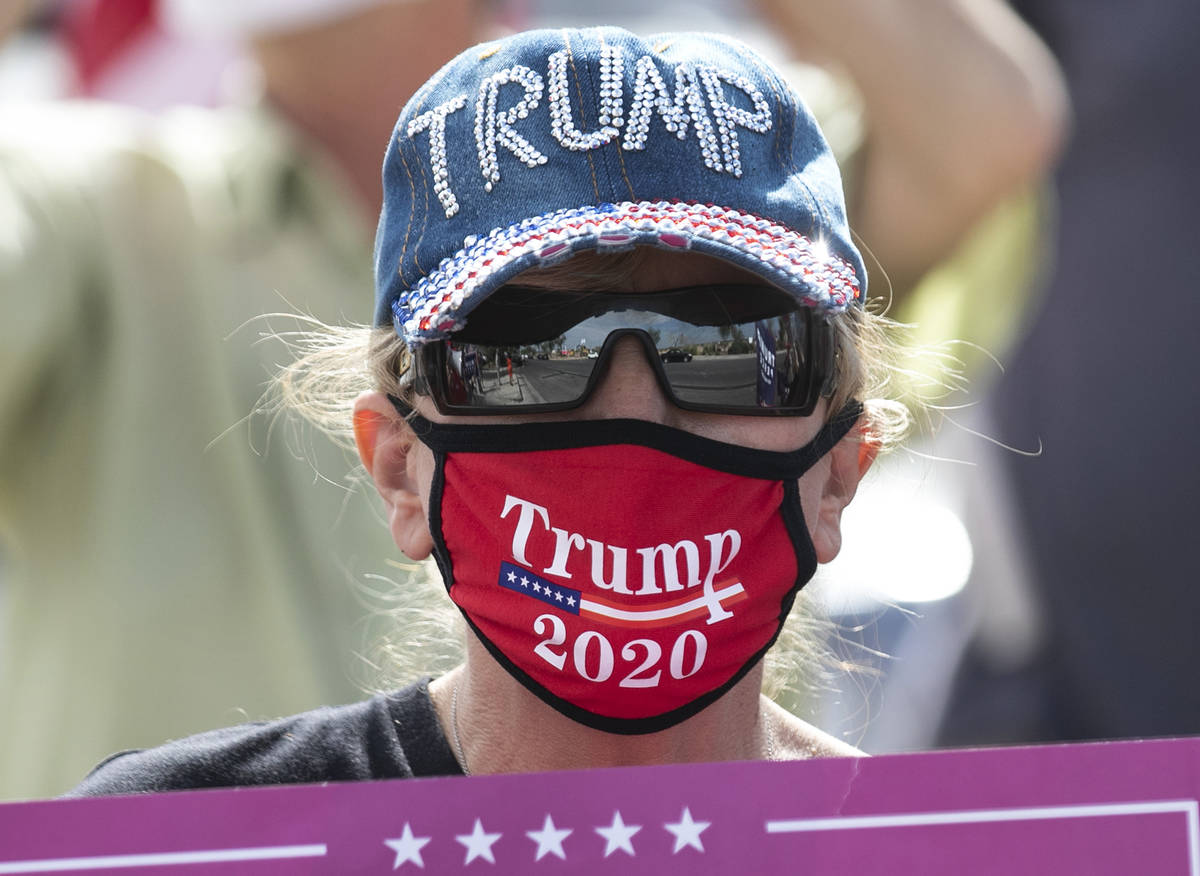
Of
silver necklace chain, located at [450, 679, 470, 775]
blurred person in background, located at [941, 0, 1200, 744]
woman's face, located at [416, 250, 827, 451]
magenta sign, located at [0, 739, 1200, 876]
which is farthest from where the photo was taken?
blurred person in background, located at [941, 0, 1200, 744]

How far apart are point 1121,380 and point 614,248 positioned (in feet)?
13.8

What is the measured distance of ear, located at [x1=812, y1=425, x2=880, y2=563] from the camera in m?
1.98

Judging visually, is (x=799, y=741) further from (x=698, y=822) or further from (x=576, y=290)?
(x=576, y=290)

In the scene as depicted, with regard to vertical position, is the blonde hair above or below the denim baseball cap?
below

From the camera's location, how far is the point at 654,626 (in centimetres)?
176

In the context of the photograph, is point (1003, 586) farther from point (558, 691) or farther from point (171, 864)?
point (171, 864)

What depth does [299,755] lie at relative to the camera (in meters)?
1.92

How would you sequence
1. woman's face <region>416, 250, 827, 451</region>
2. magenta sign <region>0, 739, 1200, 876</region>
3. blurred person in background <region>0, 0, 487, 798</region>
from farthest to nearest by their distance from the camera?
blurred person in background <region>0, 0, 487, 798</region> → woman's face <region>416, 250, 827, 451</region> → magenta sign <region>0, 739, 1200, 876</region>

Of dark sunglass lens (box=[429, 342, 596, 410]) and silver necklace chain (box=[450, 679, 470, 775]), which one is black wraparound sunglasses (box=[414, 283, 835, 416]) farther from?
silver necklace chain (box=[450, 679, 470, 775])

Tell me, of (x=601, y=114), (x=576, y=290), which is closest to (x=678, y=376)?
(x=576, y=290)

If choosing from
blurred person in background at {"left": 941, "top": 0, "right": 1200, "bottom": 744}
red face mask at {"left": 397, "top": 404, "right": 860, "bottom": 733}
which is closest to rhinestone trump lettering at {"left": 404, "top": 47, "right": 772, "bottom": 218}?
red face mask at {"left": 397, "top": 404, "right": 860, "bottom": 733}

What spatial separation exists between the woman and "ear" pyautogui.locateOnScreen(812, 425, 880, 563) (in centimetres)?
9

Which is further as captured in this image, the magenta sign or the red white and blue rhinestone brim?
the red white and blue rhinestone brim

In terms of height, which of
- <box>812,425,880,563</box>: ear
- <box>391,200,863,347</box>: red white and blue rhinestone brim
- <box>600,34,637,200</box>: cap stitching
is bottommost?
<box>812,425,880,563</box>: ear
